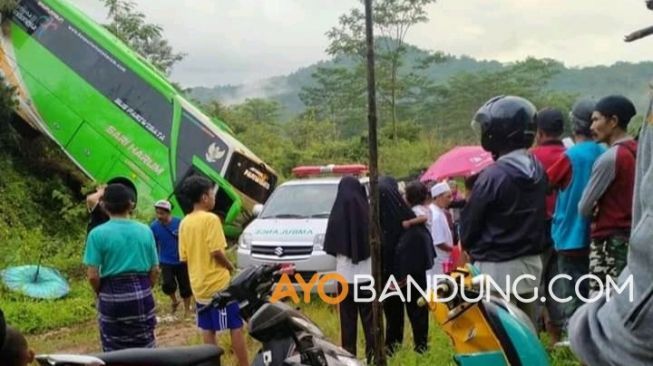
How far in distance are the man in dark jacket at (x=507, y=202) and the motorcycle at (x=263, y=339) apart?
1.17m

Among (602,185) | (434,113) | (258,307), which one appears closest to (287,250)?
(602,185)

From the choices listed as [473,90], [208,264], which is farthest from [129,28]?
[473,90]

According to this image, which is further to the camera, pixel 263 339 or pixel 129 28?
pixel 129 28

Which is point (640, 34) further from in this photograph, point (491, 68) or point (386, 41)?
point (491, 68)

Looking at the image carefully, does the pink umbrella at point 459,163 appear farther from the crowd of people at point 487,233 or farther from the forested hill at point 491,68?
the forested hill at point 491,68

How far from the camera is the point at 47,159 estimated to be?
44.9 feet

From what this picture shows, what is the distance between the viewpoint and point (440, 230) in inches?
269

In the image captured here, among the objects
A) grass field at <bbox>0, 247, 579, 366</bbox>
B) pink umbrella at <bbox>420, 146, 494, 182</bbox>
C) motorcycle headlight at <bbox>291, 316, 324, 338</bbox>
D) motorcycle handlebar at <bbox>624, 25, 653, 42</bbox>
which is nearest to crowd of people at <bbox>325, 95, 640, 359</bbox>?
A: grass field at <bbox>0, 247, 579, 366</bbox>

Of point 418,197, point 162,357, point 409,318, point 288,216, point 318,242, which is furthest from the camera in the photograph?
point 288,216

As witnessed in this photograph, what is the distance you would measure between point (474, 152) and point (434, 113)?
3002cm

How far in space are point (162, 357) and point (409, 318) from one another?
9.86ft

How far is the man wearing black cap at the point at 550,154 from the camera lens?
472 cm

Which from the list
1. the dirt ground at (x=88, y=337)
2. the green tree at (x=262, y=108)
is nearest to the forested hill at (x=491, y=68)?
the green tree at (x=262, y=108)

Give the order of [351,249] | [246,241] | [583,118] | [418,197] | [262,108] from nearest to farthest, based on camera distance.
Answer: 1. [583,118]
2. [351,249]
3. [418,197]
4. [246,241]
5. [262,108]
